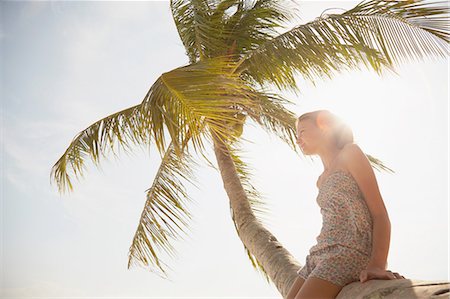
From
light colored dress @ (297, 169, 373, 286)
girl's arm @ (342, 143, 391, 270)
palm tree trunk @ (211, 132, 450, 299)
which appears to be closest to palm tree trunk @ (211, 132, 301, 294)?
palm tree trunk @ (211, 132, 450, 299)

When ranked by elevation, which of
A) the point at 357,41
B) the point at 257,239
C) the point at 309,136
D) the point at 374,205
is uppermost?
the point at 357,41

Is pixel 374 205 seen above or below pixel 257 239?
above

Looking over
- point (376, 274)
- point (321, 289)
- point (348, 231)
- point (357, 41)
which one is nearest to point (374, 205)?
point (348, 231)

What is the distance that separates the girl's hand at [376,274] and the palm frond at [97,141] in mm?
3025

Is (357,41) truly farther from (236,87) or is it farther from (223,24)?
(223,24)

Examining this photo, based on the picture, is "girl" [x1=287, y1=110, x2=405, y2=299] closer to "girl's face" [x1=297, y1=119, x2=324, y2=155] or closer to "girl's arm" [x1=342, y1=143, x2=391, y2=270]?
"girl's arm" [x1=342, y1=143, x2=391, y2=270]

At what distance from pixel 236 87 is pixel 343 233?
2.06 m

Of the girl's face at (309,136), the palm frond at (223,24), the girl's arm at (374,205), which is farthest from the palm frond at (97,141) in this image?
the girl's arm at (374,205)

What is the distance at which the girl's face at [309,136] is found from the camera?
2.49 m

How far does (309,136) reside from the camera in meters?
2.52

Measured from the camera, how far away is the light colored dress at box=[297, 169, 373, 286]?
7.23 ft

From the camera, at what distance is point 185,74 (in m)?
3.95

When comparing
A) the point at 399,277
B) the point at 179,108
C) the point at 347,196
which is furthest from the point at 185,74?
the point at 399,277

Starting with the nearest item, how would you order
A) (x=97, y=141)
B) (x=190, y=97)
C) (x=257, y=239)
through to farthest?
(x=190, y=97) < (x=257, y=239) < (x=97, y=141)
